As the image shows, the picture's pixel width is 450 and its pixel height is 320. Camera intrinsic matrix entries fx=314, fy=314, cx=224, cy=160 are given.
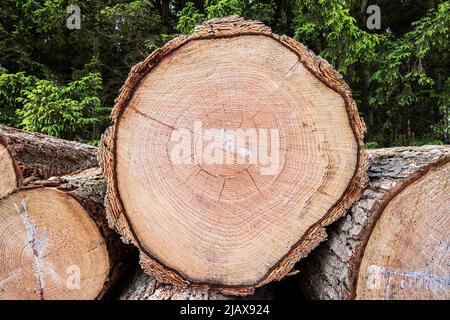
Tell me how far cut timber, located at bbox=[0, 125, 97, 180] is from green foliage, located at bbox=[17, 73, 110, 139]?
2.17m

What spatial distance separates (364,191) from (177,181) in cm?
79

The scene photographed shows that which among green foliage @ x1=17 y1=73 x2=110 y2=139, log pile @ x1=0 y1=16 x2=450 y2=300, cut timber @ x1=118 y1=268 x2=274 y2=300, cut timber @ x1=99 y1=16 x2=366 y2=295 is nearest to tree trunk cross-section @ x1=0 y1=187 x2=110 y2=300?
cut timber @ x1=118 y1=268 x2=274 y2=300

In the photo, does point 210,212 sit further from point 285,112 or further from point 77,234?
point 77,234

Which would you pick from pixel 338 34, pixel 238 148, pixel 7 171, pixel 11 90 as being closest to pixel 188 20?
pixel 338 34

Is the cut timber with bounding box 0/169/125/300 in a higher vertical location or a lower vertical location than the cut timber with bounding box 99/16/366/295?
lower

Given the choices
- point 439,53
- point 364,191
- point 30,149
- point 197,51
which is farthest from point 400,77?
point 30,149

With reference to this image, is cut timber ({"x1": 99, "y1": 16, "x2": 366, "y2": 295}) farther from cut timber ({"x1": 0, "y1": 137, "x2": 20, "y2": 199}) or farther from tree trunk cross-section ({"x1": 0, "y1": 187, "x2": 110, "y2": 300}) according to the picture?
cut timber ({"x1": 0, "y1": 137, "x2": 20, "y2": 199})

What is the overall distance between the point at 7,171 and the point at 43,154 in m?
0.26

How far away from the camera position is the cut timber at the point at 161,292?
4.42 feet

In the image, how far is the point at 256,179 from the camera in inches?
49.9

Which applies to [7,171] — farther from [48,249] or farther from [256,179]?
[256,179]

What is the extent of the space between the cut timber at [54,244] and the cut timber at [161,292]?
0.13m

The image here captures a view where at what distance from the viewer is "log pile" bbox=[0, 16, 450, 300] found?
1.22 metres

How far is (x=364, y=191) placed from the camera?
1.32 m
